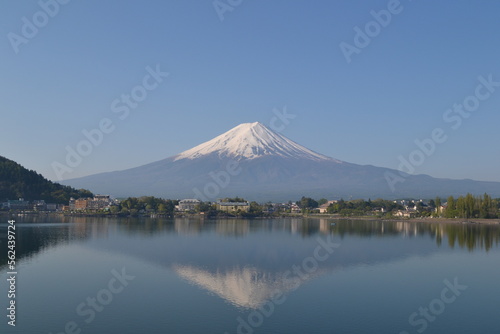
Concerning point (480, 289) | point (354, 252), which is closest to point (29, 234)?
point (354, 252)

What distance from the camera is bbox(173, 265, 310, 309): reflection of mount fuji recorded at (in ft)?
30.3

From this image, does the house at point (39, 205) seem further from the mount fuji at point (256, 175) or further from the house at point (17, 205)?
the mount fuji at point (256, 175)

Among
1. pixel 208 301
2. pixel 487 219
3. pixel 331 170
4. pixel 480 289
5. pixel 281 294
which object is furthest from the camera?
pixel 331 170

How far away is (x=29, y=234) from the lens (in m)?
20.1

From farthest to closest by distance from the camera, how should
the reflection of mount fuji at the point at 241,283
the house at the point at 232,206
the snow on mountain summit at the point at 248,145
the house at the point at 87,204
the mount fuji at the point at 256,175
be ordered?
1. the snow on mountain summit at the point at 248,145
2. the mount fuji at the point at 256,175
3. the house at the point at 87,204
4. the house at the point at 232,206
5. the reflection of mount fuji at the point at 241,283

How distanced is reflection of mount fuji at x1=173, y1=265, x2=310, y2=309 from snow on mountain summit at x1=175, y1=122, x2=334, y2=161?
98.7 meters

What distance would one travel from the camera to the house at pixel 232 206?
1753 inches

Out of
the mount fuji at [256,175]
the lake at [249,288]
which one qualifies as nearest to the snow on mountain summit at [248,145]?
the mount fuji at [256,175]

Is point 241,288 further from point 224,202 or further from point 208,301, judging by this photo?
point 224,202

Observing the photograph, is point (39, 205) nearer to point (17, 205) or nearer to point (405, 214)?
point (17, 205)

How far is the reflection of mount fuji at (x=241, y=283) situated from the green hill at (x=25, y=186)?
3586cm

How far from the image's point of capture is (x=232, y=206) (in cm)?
4609

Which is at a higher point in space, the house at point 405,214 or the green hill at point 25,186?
the green hill at point 25,186

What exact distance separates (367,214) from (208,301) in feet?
127
